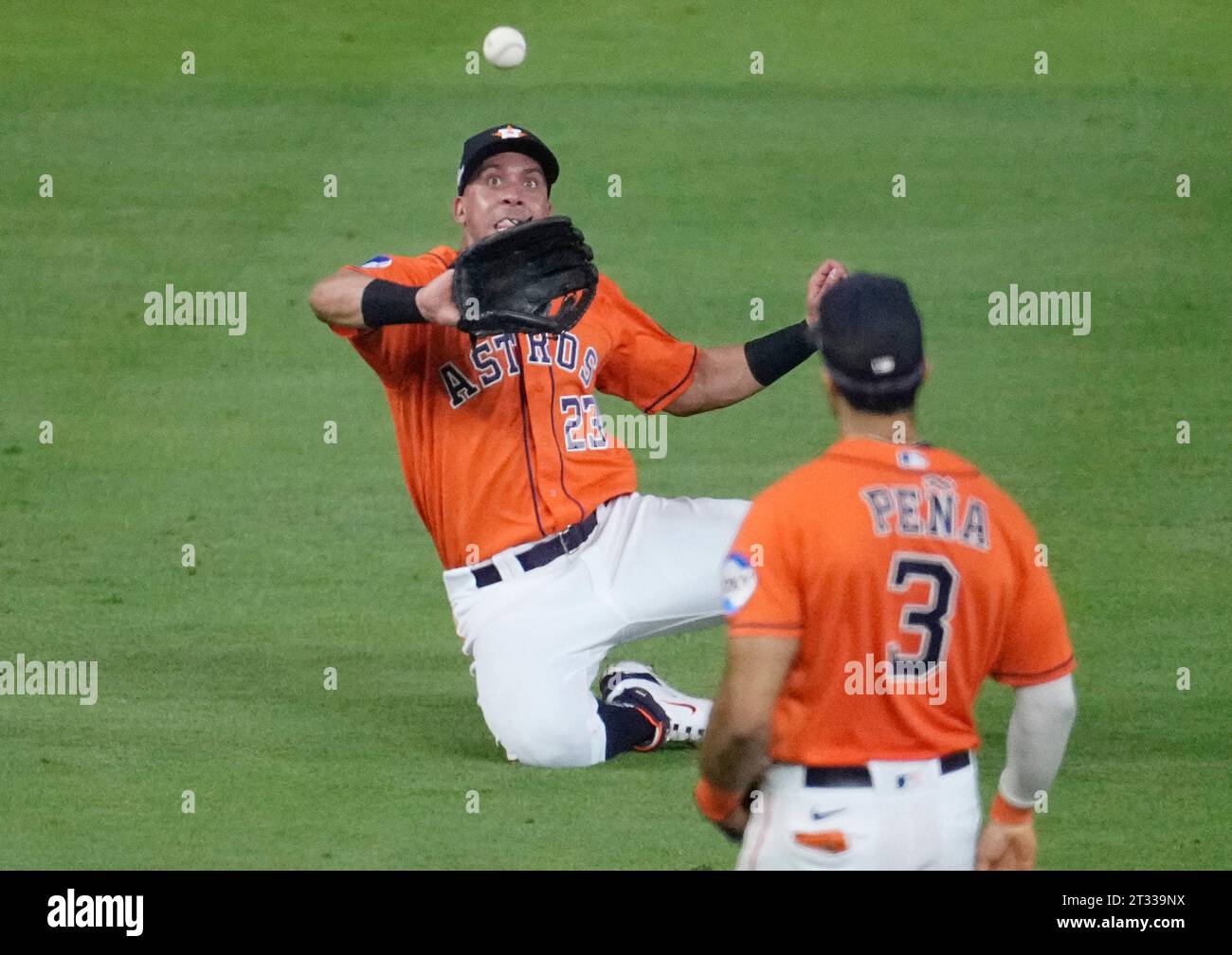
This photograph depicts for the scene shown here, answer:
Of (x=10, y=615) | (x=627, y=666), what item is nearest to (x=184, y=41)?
(x=10, y=615)

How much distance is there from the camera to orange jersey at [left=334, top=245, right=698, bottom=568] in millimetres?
7270

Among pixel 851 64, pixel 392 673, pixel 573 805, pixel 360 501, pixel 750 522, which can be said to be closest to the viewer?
pixel 750 522

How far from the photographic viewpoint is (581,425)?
24.8ft

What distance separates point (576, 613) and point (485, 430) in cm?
67

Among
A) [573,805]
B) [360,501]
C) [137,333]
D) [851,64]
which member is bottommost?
[573,805]

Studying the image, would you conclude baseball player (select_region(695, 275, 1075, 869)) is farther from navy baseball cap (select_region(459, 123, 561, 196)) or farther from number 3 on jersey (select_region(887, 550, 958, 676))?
navy baseball cap (select_region(459, 123, 561, 196))

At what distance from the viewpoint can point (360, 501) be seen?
1023 cm

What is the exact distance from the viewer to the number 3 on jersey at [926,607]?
4359mm

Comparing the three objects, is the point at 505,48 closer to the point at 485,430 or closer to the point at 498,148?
the point at 498,148

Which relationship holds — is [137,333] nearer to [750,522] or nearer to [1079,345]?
[1079,345]

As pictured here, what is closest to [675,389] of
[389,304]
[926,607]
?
[389,304]

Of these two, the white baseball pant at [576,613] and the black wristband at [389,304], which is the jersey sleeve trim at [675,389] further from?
the black wristband at [389,304]

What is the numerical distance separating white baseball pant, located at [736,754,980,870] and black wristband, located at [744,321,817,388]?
330 centimetres

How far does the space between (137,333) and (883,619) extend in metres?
8.35
